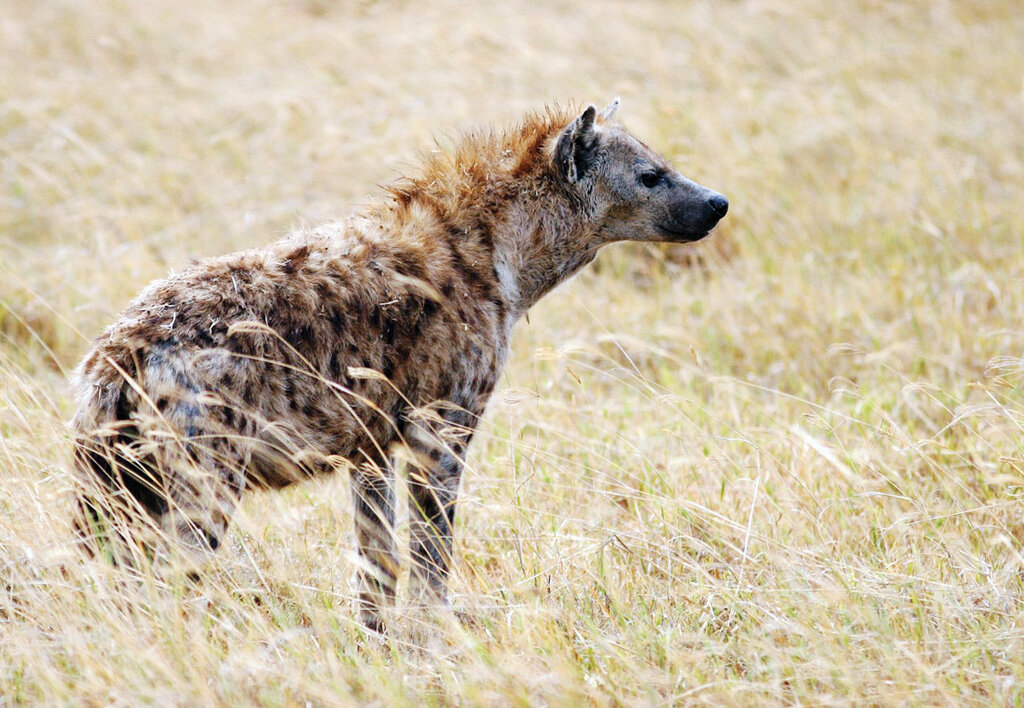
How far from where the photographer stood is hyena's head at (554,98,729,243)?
426 cm

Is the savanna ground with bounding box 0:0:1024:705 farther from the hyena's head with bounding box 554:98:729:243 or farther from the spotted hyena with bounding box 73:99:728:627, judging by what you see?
the hyena's head with bounding box 554:98:729:243

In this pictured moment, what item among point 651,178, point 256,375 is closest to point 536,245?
point 651,178

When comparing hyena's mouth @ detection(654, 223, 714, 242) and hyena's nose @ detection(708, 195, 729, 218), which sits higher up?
hyena's nose @ detection(708, 195, 729, 218)

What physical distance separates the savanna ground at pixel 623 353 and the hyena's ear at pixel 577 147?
0.60 meters

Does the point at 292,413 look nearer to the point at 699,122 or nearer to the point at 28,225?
the point at 28,225

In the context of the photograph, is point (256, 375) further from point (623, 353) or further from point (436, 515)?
point (623, 353)

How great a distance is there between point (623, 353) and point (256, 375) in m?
1.31

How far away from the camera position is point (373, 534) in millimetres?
3832

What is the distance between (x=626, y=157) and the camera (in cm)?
434

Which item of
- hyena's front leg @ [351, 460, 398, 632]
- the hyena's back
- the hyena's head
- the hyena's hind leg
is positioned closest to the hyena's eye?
the hyena's head

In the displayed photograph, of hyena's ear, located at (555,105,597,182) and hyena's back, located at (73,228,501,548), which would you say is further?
hyena's ear, located at (555,105,597,182)

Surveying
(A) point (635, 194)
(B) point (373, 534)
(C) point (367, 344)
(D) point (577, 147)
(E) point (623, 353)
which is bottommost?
(B) point (373, 534)

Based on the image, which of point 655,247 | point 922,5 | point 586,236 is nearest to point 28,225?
point 655,247

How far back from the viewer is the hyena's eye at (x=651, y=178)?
14.3 feet
